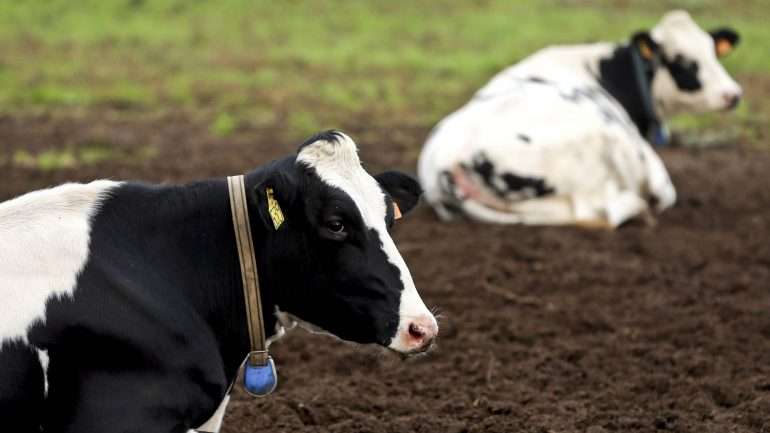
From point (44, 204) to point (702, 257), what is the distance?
5.05 m

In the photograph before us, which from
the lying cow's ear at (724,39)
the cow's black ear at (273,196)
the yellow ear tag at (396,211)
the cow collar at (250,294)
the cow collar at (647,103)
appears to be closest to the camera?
the cow's black ear at (273,196)

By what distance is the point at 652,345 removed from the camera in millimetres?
5766

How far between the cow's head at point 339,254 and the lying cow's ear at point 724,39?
6875 millimetres

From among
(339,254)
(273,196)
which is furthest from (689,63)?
(273,196)

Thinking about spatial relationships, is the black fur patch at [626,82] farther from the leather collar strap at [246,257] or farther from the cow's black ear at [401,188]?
the leather collar strap at [246,257]

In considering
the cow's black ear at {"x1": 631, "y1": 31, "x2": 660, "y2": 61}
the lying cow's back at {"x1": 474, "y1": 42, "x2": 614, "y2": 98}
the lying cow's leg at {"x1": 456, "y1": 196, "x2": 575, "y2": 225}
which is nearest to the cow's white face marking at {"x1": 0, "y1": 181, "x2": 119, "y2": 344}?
the lying cow's leg at {"x1": 456, "y1": 196, "x2": 575, "y2": 225}

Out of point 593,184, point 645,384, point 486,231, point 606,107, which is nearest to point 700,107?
point 606,107

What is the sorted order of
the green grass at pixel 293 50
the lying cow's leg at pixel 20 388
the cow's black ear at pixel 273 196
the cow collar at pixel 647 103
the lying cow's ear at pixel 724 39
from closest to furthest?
the lying cow's leg at pixel 20 388 < the cow's black ear at pixel 273 196 < the cow collar at pixel 647 103 < the lying cow's ear at pixel 724 39 < the green grass at pixel 293 50

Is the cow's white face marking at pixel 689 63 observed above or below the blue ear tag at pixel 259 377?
below

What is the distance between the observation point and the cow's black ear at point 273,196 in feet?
11.3

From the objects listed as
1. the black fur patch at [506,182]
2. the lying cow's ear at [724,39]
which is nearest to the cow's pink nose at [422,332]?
the black fur patch at [506,182]

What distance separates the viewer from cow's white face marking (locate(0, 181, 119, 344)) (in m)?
3.30

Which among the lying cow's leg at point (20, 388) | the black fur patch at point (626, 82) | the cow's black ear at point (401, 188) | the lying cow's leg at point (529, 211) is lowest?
the lying cow's leg at point (529, 211)

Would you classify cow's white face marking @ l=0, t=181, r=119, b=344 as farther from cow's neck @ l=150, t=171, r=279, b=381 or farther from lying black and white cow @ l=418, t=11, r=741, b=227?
lying black and white cow @ l=418, t=11, r=741, b=227
